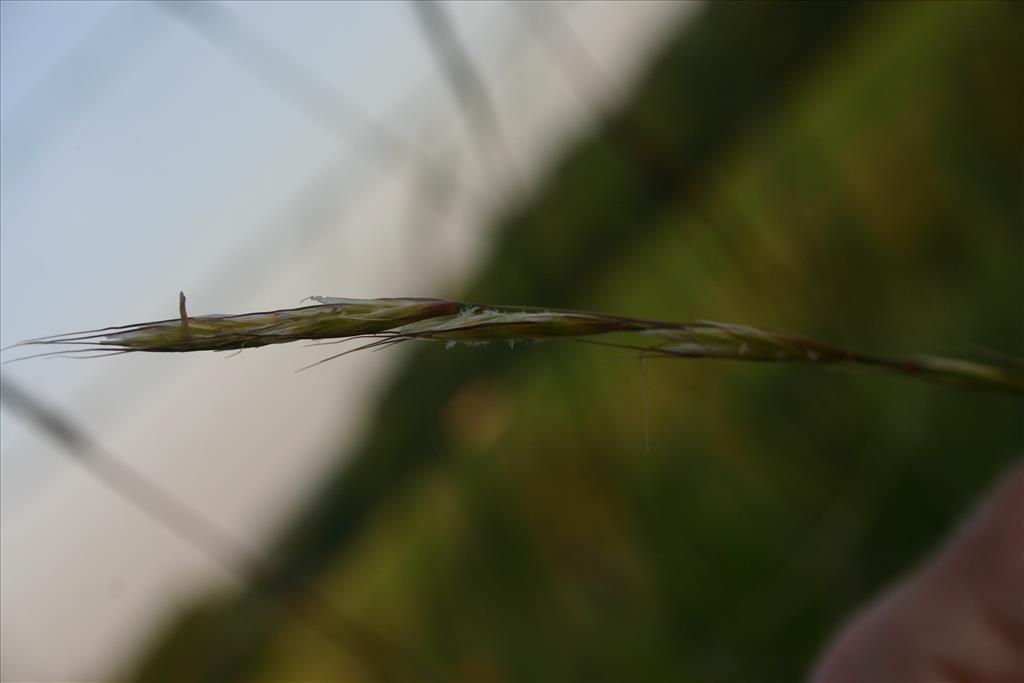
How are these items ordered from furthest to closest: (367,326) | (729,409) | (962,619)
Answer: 1. (729,409)
2. (962,619)
3. (367,326)

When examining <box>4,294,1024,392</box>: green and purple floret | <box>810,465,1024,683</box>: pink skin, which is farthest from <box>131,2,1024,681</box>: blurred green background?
<box>4,294,1024,392</box>: green and purple floret

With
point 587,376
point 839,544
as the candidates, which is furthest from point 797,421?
point 587,376

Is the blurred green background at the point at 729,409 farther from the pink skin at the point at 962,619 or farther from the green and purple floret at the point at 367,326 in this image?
the green and purple floret at the point at 367,326

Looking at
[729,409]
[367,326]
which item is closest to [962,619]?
[367,326]

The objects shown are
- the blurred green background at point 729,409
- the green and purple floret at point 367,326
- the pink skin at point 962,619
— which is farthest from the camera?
the blurred green background at point 729,409

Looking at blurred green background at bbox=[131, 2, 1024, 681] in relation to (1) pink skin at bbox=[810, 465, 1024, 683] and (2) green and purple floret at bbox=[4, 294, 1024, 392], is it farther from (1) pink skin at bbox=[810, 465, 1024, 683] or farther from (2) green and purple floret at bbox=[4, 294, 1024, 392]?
(2) green and purple floret at bbox=[4, 294, 1024, 392]

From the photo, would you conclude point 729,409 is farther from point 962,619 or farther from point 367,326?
point 367,326

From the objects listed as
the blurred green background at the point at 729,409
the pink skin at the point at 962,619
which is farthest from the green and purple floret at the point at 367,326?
the blurred green background at the point at 729,409
